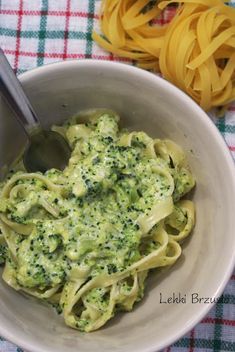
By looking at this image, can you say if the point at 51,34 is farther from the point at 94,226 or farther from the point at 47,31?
the point at 94,226

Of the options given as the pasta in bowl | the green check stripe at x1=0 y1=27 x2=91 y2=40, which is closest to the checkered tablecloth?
the green check stripe at x1=0 y1=27 x2=91 y2=40

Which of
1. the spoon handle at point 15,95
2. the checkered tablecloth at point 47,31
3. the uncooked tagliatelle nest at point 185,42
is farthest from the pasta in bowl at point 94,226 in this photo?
the checkered tablecloth at point 47,31

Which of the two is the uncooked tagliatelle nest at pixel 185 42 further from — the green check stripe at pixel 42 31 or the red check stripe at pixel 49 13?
the green check stripe at pixel 42 31

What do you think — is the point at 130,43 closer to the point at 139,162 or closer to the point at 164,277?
the point at 139,162

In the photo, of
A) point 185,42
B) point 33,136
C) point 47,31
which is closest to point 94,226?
point 33,136

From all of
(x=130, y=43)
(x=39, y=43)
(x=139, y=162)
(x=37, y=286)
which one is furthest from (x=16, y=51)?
(x=37, y=286)
